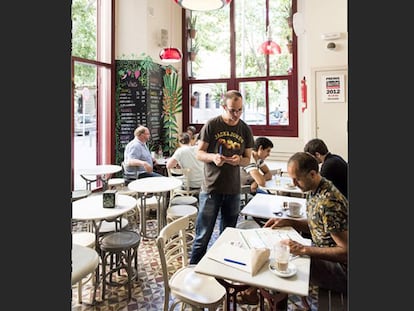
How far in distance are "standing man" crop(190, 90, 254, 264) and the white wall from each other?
2981 millimetres

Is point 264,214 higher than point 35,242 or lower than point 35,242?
lower

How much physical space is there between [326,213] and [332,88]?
3744mm

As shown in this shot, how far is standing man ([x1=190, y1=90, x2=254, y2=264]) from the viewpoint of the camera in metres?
2.57

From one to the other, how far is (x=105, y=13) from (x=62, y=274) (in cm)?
644

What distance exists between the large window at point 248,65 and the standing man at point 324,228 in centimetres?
482

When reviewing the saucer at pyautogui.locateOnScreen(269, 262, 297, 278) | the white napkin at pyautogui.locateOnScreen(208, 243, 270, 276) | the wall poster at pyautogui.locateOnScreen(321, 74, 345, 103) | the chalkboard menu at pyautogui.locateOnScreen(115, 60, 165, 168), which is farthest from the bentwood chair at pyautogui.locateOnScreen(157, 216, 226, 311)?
the chalkboard menu at pyautogui.locateOnScreen(115, 60, 165, 168)

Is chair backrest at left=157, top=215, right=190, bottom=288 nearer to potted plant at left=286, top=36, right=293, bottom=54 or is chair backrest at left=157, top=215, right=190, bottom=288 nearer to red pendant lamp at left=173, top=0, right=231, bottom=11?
red pendant lamp at left=173, top=0, right=231, bottom=11

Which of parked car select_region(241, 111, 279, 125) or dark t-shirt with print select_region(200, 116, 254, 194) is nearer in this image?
dark t-shirt with print select_region(200, 116, 254, 194)

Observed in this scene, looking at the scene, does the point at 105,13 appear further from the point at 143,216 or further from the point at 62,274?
the point at 62,274

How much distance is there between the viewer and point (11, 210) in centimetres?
40

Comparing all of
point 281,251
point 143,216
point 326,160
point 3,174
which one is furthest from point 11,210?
point 143,216

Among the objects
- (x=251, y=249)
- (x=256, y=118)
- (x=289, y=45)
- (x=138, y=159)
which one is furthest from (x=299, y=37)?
(x=251, y=249)

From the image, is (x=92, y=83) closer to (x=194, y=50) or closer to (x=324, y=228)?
(x=194, y=50)

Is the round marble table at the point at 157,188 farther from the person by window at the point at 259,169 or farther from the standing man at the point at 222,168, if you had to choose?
the standing man at the point at 222,168
